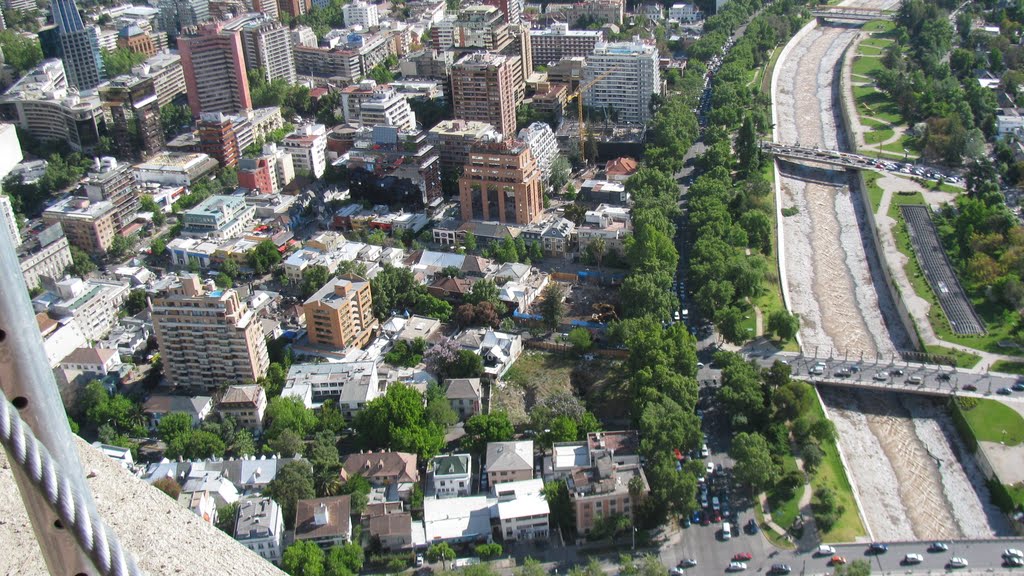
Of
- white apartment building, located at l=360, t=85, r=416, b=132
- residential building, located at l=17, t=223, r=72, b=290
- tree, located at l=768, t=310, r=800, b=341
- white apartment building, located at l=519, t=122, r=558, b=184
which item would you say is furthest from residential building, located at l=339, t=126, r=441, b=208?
tree, located at l=768, t=310, r=800, b=341

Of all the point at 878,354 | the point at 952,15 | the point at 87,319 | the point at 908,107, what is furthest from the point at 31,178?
the point at 952,15

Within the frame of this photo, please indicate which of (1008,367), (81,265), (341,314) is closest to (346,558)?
(341,314)

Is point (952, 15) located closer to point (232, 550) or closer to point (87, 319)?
point (87, 319)

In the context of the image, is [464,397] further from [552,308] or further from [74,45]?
[74,45]

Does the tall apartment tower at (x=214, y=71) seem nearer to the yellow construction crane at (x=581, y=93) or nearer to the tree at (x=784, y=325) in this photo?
the yellow construction crane at (x=581, y=93)

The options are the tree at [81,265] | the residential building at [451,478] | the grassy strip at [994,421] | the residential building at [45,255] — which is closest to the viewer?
the residential building at [451,478]

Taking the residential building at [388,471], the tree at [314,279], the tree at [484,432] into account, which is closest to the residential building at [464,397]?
the tree at [484,432]

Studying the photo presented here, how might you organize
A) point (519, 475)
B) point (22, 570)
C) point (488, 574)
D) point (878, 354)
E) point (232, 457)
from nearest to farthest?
point (22, 570) → point (488, 574) → point (519, 475) → point (232, 457) → point (878, 354)
